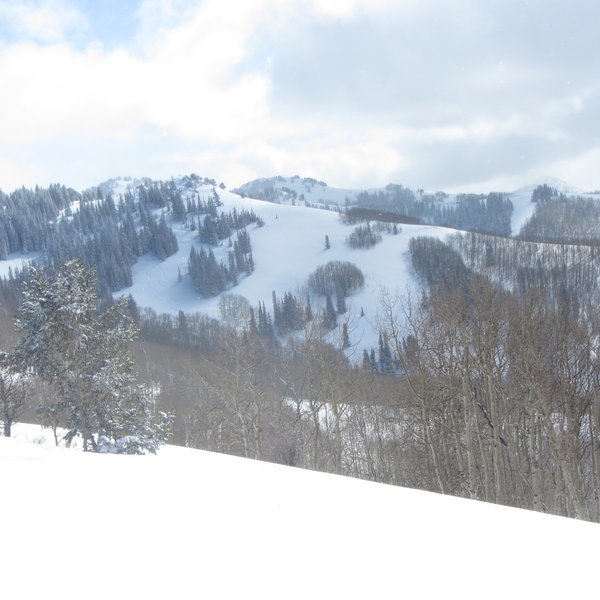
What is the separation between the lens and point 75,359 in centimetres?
1816

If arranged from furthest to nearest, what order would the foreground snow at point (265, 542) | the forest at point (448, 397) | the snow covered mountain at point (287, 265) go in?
the snow covered mountain at point (287, 265)
the forest at point (448, 397)
the foreground snow at point (265, 542)

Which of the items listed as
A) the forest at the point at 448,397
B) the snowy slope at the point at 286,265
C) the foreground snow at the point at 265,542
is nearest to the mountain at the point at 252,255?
the snowy slope at the point at 286,265

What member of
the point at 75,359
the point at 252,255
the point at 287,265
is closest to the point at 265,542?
the point at 75,359

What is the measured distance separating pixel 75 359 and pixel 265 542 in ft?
53.0

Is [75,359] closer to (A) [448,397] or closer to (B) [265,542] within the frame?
(A) [448,397]

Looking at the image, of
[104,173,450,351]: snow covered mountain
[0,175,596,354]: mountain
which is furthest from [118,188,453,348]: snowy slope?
[0,175,596,354]: mountain

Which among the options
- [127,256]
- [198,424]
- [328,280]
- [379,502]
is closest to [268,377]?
[198,424]

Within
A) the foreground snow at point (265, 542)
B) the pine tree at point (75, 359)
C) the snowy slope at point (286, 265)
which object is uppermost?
the foreground snow at point (265, 542)

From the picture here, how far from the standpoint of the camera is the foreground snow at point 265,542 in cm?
356

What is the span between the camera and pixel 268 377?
138 ft

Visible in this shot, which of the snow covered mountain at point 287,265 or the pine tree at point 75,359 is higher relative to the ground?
the pine tree at point 75,359

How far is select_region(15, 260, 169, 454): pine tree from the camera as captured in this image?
17.4 meters

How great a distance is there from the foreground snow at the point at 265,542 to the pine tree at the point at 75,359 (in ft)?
39.5

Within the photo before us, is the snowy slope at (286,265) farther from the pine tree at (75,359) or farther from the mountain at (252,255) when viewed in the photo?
the pine tree at (75,359)
